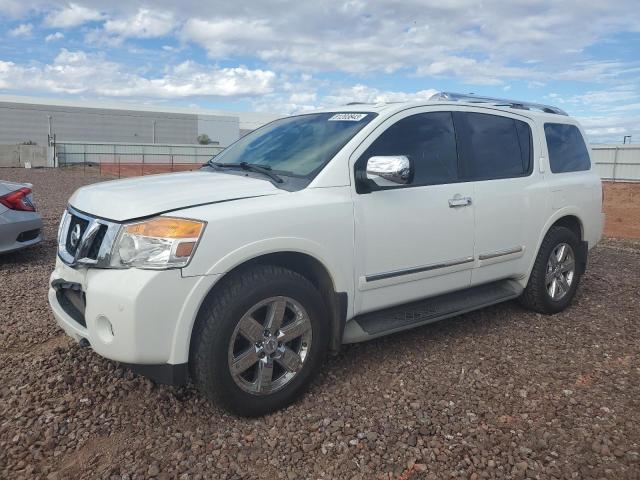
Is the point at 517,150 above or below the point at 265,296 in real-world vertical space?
above

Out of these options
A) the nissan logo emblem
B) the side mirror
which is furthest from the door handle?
the nissan logo emblem

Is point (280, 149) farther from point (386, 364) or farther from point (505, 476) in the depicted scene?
point (505, 476)

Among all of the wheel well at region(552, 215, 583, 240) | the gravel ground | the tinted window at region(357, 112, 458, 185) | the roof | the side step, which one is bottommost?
the gravel ground

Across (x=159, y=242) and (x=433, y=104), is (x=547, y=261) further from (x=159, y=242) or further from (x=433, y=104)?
(x=159, y=242)

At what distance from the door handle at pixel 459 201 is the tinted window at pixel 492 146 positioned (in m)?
0.21

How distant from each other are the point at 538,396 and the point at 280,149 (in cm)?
237

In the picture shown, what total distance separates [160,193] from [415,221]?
166 cm

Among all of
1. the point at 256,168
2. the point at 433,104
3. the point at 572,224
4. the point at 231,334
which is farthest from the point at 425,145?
the point at 572,224

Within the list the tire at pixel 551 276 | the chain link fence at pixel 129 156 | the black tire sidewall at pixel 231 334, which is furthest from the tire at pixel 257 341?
the chain link fence at pixel 129 156

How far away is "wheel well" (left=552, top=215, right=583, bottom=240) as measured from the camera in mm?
5168

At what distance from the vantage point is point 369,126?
3682 millimetres

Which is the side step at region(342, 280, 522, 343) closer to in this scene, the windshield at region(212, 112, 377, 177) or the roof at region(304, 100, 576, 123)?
the windshield at region(212, 112, 377, 177)

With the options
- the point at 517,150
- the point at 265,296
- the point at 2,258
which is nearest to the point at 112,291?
the point at 265,296

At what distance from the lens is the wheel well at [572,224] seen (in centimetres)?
517
